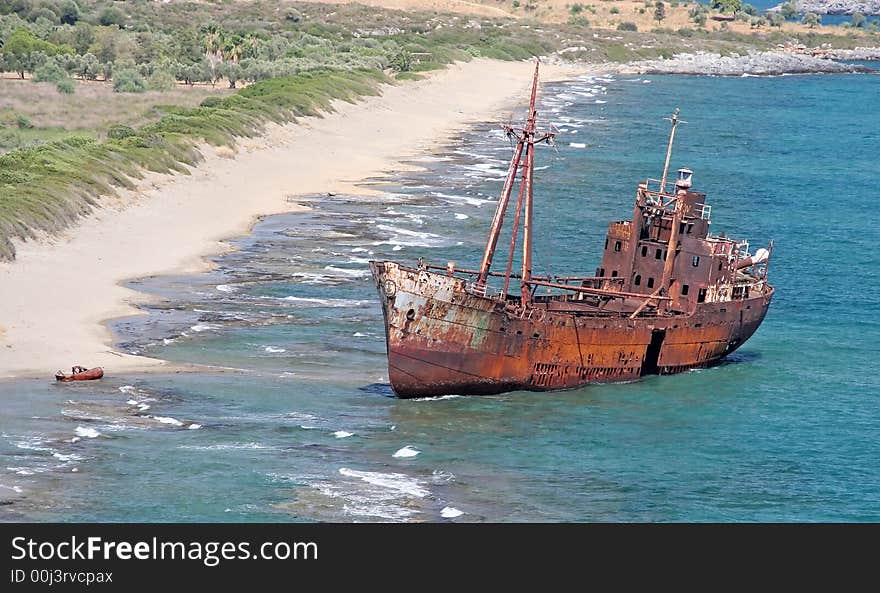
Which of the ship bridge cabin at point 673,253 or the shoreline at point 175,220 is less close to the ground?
the ship bridge cabin at point 673,253

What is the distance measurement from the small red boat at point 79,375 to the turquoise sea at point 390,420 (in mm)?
437

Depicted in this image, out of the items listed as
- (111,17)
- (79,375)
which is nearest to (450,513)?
(79,375)

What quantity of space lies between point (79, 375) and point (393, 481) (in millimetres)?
11360

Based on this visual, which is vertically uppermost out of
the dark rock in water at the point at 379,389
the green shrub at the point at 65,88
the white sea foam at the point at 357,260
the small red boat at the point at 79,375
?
the green shrub at the point at 65,88

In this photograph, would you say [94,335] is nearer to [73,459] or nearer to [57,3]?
[73,459]

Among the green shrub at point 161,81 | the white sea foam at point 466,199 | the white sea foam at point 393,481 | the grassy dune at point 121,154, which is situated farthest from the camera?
the green shrub at point 161,81

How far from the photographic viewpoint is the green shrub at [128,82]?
4707 inches

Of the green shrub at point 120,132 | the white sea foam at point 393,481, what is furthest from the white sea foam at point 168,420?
the green shrub at point 120,132

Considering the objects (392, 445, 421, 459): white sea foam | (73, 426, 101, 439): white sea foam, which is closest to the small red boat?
(73, 426, 101, 439): white sea foam

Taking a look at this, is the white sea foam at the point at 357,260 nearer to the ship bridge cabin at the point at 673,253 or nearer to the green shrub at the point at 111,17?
the ship bridge cabin at the point at 673,253

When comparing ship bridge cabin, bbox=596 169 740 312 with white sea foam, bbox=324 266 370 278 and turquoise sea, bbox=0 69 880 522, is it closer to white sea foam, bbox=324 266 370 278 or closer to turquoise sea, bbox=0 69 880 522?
turquoise sea, bbox=0 69 880 522

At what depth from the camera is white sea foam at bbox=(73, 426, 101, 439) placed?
39312 millimetres

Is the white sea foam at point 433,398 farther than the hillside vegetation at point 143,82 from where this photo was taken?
No

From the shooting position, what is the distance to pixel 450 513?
35.1m
